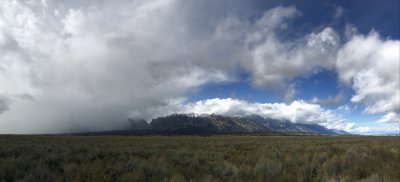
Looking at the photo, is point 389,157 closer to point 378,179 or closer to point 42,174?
point 378,179

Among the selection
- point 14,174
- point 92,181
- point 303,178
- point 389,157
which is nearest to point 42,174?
point 14,174

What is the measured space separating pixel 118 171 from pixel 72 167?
1386 mm

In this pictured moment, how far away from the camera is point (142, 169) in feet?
31.0

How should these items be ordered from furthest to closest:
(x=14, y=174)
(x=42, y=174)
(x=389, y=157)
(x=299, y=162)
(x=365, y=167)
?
(x=389, y=157) → (x=299, y=162) → (x=365, y=167) → (x=14, y=174) → (x=42, y=174)

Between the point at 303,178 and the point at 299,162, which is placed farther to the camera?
the point at 299,162

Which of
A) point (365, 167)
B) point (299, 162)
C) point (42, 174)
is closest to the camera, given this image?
point (42, 174)

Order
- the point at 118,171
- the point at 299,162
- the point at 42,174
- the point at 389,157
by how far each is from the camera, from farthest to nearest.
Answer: the point at 389,157 < the point at 299,162 < the point at 118,171 < the point at 42,174

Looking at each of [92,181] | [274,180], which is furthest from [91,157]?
[274,180]

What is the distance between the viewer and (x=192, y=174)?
31.9ft

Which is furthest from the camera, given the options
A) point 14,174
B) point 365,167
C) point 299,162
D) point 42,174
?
point 299,162

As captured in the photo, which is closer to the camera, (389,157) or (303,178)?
(303,178)

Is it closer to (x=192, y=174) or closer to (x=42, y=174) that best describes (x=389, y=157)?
(x=192, y=174)

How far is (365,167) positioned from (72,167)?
10029 mm

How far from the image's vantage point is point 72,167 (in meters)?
9.31
